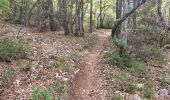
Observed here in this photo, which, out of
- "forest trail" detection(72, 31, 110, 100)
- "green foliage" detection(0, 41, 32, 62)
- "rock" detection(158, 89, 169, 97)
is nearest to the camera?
"forest trail" detection(72, 31, 110, 100)

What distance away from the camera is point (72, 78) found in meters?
11.7

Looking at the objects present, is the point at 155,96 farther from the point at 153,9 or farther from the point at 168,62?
the point at 153,9

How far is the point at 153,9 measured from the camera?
21.9 meters

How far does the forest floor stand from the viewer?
10.0 meters

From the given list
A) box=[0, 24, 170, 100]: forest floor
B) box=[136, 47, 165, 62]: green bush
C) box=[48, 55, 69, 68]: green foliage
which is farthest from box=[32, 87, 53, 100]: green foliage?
box=[136, 47, 165, 62]: green bush

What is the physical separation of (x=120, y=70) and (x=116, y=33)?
10.2 m

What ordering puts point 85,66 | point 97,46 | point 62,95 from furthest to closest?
point 97,46
point 85,66
point 62,95

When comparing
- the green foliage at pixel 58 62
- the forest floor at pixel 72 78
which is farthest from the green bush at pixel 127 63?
the green foliage at pixel 58 62

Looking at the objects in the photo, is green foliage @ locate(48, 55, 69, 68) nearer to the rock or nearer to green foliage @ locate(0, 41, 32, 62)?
green foliage @ locate(0, 41, 32, 62)

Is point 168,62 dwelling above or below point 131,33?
below

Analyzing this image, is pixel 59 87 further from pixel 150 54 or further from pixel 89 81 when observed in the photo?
pixel 150 54

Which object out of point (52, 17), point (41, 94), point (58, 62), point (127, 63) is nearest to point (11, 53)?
point (58, 62)

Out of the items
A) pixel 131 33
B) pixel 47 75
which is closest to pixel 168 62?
pixel 131 33

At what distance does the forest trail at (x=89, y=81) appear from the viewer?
35.2 ft
